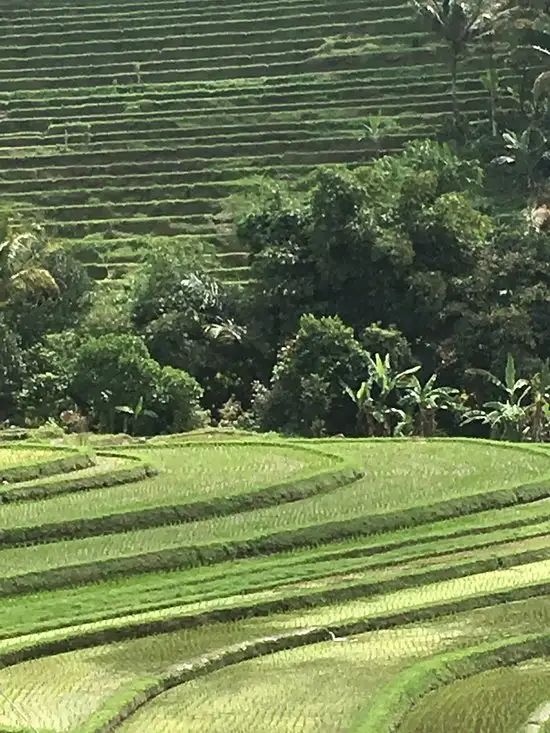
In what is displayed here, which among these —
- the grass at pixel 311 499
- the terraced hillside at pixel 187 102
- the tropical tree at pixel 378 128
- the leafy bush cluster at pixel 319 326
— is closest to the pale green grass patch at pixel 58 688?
the grass at pixel 311 499

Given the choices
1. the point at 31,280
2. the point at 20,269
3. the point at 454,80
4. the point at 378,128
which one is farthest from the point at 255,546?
the point at 454,80

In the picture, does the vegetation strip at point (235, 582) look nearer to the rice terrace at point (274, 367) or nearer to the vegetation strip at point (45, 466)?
the rice terrace at point (274, 367)

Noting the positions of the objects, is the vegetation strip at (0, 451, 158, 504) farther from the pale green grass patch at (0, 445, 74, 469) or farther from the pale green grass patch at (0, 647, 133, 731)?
the pale green grass patch at (0, 647, 133, 731)

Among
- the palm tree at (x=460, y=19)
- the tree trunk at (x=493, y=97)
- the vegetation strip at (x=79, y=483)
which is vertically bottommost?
the vegetation strip at (x=79, y=483)

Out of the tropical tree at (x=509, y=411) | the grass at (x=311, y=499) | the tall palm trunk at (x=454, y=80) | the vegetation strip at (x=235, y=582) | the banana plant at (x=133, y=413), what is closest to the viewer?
the vegetation strip at (x=235, y=582)

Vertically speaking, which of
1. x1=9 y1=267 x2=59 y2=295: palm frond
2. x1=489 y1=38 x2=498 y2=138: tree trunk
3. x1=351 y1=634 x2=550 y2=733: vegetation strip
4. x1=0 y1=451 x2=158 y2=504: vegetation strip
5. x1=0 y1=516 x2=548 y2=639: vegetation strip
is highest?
x1=489 y1=38 x2=498 y2=138: tree trunk

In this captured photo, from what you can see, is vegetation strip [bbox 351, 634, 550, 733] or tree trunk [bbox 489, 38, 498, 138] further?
tree trunk [bbox 489, 38, 498, 138]

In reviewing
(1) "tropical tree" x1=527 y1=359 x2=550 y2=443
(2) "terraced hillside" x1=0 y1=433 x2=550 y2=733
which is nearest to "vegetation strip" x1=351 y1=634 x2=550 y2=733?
(2) "terraced hillside" x1=0 y1=433 x2=550 y2=733
